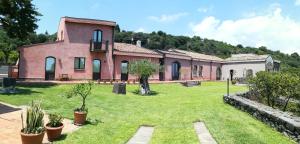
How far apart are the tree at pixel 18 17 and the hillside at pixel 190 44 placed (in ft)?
169

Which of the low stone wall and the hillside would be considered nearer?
the low stone wall

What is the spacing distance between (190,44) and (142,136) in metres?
84.7

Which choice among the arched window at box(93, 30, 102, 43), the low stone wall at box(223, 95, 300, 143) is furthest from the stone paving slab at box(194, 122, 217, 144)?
the arched window at box(93, 30, 102, 43)

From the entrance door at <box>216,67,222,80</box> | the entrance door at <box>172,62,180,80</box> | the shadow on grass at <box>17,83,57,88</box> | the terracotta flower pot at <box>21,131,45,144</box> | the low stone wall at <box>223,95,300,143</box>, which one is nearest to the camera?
the terracotta flower pot at <box>21,131,45,144</box>

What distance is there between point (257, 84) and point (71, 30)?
20.2 m

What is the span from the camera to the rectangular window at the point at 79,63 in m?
33.5

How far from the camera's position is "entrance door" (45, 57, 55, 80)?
3225cm

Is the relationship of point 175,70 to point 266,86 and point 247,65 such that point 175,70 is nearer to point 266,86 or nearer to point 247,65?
point 247,65

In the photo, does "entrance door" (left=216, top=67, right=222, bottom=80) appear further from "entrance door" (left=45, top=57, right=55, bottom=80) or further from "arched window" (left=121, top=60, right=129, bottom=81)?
"entrance door" (left=45, top=57, right=55, bottom=80)

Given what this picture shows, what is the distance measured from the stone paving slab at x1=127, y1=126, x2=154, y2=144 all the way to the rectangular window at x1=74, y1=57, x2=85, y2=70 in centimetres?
2110

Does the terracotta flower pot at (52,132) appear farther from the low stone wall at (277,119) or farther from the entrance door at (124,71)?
the entrance door at (124,71)

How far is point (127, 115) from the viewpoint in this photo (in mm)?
16875

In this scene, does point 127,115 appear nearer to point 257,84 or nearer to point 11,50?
point 257,84

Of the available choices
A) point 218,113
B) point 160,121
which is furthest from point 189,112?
point 160,121
